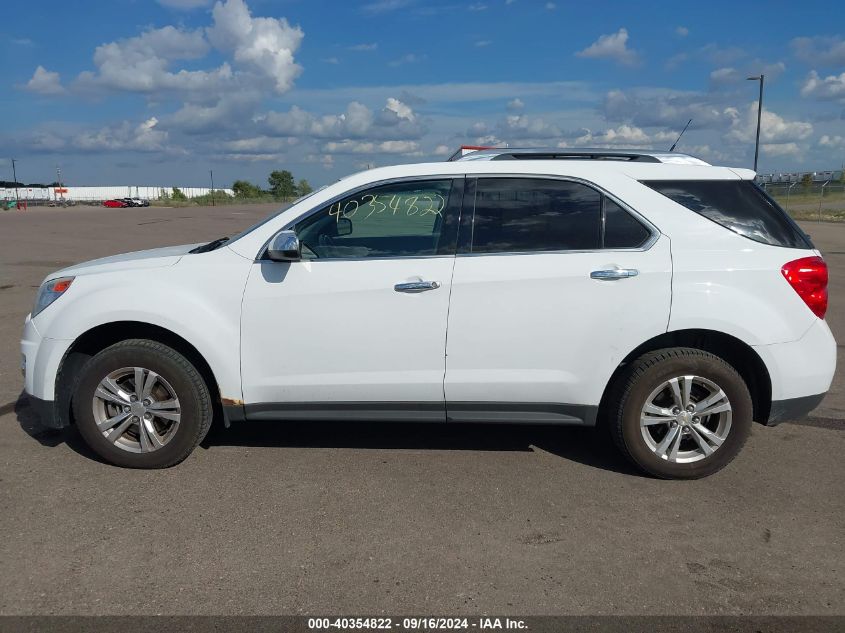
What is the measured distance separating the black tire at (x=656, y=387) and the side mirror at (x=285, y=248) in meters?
1.96

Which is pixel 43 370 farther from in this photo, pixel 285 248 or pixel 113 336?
pixel 285 248

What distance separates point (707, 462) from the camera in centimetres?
422

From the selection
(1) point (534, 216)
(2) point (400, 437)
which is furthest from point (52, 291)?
(1) point (534, 216)

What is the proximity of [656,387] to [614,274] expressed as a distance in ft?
2.23

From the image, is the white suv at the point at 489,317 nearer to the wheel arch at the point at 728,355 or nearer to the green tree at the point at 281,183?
the wheel arch at the point at 728,355

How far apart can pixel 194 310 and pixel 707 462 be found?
10.0 feet

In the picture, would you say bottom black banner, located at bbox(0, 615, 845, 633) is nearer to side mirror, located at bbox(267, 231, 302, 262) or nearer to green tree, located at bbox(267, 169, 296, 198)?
side mirror, located at bbox(267, 231, 302, 262)

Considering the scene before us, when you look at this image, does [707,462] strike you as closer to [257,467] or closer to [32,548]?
[257,467]

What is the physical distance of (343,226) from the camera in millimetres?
4457

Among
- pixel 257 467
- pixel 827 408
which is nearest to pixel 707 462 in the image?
pixel 827 408

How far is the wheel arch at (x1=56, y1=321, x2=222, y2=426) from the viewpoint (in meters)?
4.36

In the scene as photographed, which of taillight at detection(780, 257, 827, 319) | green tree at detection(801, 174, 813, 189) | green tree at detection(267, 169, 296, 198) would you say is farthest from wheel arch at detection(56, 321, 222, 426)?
green tree at detection(267, 169, 296, 198)

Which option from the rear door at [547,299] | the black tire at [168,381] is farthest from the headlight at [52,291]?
the rear door at [547,299]

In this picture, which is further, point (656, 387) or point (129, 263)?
point (129, 263)
